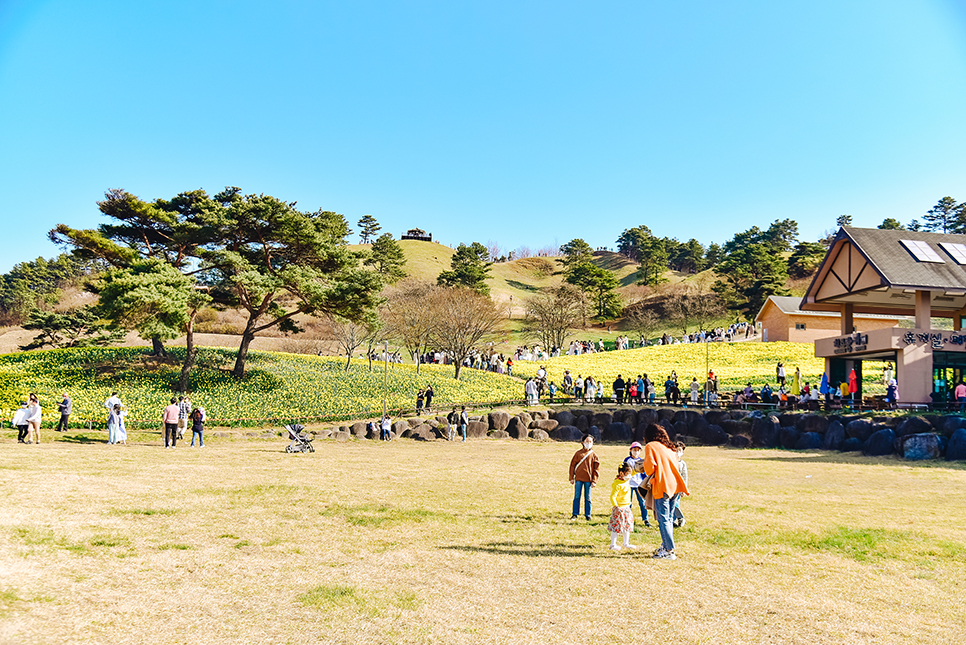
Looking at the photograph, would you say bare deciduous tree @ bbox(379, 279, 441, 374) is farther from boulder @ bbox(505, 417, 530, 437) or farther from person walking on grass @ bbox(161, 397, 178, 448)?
person walking on grass @ bbox(161, 397, 178, 448)

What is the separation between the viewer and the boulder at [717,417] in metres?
25.8

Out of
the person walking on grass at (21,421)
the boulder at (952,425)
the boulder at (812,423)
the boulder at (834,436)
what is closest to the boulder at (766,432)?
the boulder at (812,423)

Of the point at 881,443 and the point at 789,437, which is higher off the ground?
the point at 881,443

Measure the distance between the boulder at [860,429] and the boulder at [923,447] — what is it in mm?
1839

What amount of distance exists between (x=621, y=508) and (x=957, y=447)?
579 inches

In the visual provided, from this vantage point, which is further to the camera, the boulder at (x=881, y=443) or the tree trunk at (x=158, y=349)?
the tree trunk at (x=158, y=349)

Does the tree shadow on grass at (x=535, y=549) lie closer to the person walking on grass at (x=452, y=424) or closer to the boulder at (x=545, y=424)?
the person walking on grass at (x=452, y=424)

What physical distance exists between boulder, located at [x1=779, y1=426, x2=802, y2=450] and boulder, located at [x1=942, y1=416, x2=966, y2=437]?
435 centimetres

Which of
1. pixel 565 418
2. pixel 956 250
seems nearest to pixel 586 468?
pixel 565 418

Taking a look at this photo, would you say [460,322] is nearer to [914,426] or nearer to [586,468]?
[914,426]

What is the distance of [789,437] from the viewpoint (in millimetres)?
23203

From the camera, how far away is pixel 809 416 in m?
23.5

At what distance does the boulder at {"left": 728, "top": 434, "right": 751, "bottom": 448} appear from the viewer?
24.0 m

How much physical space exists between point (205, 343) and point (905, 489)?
47712 mm
